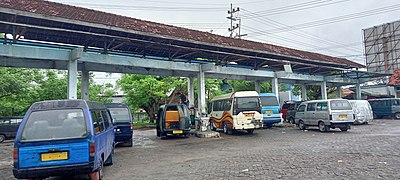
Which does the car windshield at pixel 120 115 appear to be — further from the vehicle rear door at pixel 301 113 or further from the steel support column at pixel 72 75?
the vehicle rear door at pixel 301 113

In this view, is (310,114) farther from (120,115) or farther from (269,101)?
(120,115)

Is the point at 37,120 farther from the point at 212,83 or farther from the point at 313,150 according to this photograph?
the point at 212,83

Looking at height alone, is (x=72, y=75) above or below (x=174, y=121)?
above

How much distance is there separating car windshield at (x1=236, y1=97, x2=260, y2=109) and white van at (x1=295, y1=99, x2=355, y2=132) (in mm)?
3357

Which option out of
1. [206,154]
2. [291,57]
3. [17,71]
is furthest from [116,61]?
[17,71]

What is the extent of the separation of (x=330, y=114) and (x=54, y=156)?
12.9 m

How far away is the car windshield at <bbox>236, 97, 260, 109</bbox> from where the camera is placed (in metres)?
14.7

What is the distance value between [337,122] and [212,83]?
46.9 ft

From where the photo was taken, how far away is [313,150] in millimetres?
9016

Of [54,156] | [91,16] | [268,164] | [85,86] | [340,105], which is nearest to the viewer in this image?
[54,156]

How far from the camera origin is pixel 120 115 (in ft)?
37.9

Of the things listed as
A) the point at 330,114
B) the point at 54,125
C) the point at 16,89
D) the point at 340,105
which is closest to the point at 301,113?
the point at 330,114

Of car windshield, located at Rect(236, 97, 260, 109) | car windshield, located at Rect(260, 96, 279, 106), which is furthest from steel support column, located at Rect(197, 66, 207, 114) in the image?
car windshield, located at Rect(260, 96, 279, 106)

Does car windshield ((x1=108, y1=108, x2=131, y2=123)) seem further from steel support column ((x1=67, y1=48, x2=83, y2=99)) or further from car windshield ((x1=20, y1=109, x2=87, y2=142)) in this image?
car windshield ((x1=20, y1=109, x2=87, y2=142))
